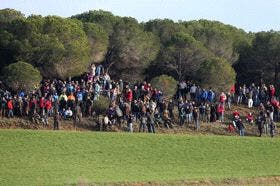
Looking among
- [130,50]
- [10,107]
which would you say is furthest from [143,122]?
[130,50]

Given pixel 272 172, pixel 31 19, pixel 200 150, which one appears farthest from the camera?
pixel 31 19

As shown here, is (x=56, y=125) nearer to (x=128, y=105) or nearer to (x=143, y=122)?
(x=128, y=105)

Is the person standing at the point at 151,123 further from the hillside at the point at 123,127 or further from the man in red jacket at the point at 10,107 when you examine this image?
the man in red jacket at the point at 10,107

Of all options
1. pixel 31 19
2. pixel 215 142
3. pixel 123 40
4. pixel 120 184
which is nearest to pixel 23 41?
pixel 31 19

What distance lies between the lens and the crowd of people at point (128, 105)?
146ft

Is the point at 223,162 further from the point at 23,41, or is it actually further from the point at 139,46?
the point at 139,46

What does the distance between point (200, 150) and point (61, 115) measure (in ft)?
33.9

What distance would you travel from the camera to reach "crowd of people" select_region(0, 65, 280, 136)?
4444 centimetres

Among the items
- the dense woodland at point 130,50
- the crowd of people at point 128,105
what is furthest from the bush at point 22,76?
the crowd of people at point 128,105

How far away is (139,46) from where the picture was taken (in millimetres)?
60875

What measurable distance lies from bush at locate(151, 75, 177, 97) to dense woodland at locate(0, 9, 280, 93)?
378 cm

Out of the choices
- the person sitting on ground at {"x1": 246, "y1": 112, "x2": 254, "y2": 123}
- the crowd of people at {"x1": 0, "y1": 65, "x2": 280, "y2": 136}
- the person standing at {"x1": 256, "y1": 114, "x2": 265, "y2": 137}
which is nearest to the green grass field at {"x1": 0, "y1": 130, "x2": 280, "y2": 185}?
the person standing at {"x1": 256, "y1": 114, "x2": 265, "y2": 137}

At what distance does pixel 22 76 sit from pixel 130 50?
15.6 metres

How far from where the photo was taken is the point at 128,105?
4534 centimetres
